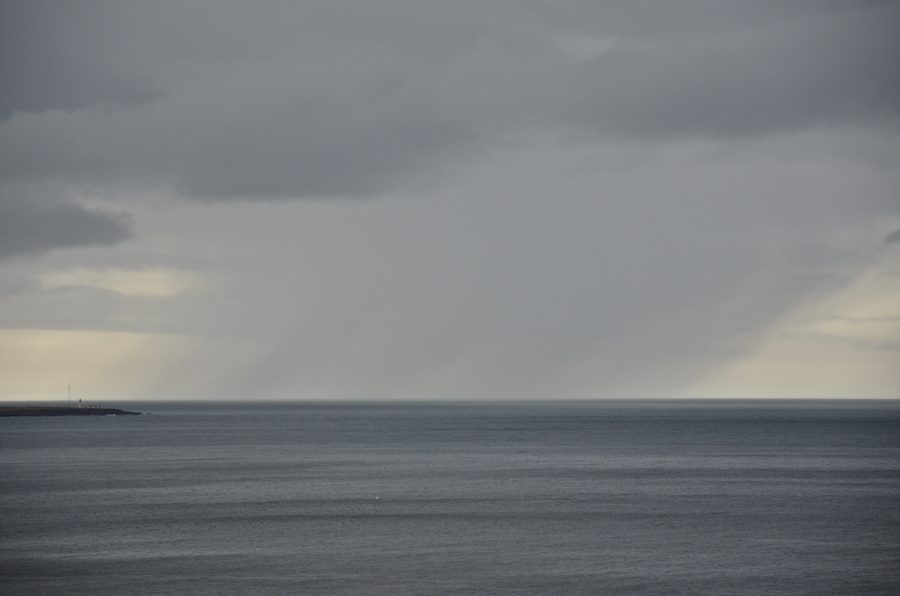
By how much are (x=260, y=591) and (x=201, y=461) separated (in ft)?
262

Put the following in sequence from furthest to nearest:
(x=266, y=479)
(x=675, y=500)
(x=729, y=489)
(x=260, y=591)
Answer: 1. (x=266, y=479)
2. (x=729, y=489)
3. (x=675, y=500)
4. (x=260, y=591)

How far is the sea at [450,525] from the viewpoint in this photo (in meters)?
49.2

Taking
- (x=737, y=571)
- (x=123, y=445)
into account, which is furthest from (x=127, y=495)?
(x=123, y=445)

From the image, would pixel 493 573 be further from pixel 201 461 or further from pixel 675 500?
pixel 201 461

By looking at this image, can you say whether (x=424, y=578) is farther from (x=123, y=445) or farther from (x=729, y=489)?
(x=123, y=445)

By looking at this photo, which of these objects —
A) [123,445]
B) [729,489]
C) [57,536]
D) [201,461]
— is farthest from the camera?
[123,445]

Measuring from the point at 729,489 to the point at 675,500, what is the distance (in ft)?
35.9

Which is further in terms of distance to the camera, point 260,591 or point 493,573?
point 493,573

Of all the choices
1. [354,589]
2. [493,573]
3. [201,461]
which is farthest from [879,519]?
[201,461]

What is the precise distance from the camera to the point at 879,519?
223 feet

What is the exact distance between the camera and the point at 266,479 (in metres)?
98.4

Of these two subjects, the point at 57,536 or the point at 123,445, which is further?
the point at 123,445

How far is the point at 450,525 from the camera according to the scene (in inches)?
2601

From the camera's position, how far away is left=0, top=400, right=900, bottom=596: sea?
49.2 m
